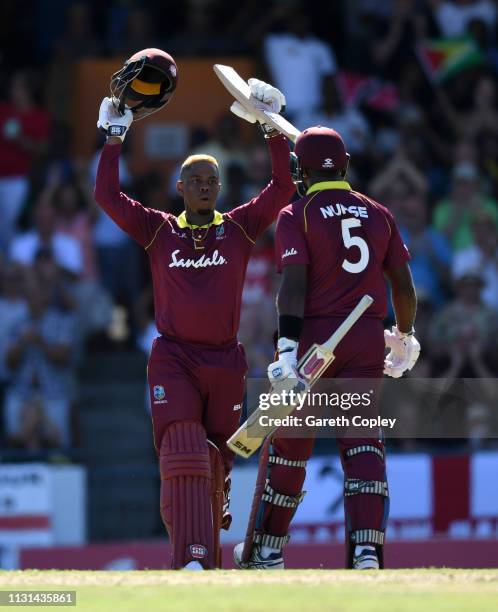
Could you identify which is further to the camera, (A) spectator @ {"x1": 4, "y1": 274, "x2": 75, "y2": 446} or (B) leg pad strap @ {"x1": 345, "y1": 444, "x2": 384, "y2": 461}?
(A) spectator @ {"x1": 4, "y1": 274, "x2": 75, "y2": 446}

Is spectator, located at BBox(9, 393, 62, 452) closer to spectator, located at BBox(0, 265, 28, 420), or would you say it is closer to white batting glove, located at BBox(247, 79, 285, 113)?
spectator, located at BBox(0, 265, 28, 420)

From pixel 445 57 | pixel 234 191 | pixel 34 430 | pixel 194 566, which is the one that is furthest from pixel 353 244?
pixel 445 57

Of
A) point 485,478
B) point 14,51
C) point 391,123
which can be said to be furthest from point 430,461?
point 14,51

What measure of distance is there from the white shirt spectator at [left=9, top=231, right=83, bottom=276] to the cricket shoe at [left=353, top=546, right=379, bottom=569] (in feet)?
20.9

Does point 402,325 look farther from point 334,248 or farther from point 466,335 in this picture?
point 466,335

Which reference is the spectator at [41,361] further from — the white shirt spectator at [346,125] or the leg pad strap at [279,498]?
the leg pad strap at [279,498]

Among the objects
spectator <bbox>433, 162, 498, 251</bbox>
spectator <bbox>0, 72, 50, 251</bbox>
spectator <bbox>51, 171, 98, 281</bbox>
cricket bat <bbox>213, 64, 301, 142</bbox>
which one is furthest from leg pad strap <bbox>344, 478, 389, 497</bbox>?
spectator <bbox>0, 72, 50, 251</bbox>

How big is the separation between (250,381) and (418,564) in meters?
1.85

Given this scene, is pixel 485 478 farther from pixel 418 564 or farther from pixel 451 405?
pixel 418 564

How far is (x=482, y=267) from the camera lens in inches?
567

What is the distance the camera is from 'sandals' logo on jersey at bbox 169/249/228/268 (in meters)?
8.73

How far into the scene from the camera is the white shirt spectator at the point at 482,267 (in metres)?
14.3

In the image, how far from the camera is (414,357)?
8875mm

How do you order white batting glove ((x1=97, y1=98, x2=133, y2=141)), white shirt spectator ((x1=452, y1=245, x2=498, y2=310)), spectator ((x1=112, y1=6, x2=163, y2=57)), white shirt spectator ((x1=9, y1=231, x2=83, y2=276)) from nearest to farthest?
white batting glove ((x1=97, y1=98, x2=133, y2=141)) < white shirt spectator ((x1=9, y1=231, x2=83, y2=276)) < white shirt spectator ((x1=452, y1=245, x2=498, y2=310)) < spectator ((x1=112, y1=6, x2=163, y2=57))
